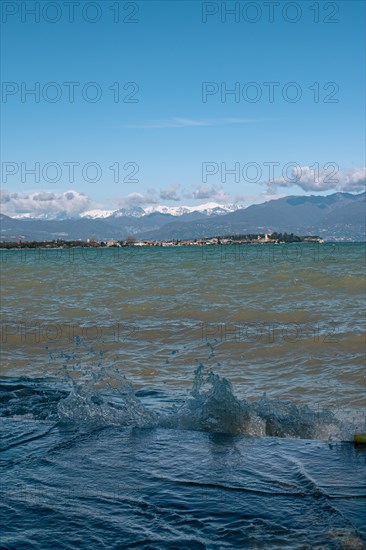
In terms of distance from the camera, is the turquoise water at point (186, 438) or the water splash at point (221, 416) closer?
the turquoise water at point (186, 438)

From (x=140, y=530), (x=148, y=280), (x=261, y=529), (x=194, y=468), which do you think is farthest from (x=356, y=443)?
(x=148, y=280)

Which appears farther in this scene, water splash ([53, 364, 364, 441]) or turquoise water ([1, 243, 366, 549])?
water splash ([53, 364, 364, 441])

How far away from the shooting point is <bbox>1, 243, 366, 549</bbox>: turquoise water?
5031mm

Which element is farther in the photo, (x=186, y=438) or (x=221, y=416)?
(x=221, y=416)

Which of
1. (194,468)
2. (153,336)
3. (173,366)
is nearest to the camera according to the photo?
(194,468)

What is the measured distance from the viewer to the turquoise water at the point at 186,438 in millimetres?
5031

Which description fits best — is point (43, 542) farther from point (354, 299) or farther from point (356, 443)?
point (354, 299)

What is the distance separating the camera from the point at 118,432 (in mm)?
7777

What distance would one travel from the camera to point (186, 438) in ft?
24.5

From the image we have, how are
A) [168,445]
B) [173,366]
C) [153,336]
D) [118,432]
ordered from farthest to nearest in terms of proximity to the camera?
[153,336] < [173,366] < [118,432] < [168,445]

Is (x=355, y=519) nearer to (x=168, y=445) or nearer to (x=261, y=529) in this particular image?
(x=261, y=529)

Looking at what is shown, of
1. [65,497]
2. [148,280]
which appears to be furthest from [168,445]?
[148,280]

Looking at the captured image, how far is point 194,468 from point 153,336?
394 inches

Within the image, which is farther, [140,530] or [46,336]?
[46,336]
